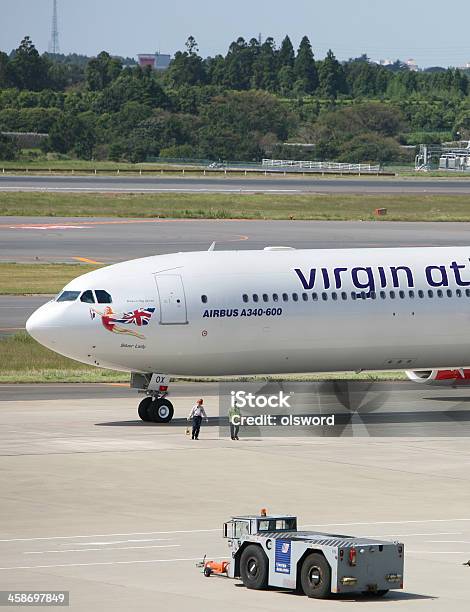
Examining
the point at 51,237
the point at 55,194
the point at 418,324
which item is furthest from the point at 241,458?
the point at 55,194

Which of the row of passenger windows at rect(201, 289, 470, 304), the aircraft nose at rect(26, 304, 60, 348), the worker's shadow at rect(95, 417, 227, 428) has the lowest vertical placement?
the worker's shadow at rect(95, 417, 227, 428)

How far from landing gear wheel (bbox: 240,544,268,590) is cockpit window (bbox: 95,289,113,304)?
2263cm

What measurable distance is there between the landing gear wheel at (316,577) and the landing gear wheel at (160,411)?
81.8 ft

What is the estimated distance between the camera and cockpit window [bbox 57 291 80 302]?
52250 mm

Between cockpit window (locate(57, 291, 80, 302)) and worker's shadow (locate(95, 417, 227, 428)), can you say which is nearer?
cockpit window (locate(57, 291, 80, 302))

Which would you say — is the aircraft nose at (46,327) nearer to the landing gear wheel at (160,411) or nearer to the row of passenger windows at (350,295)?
the landing gear wheel at (160,411)

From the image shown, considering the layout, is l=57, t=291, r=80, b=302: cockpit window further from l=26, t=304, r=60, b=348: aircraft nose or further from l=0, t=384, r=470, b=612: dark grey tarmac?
l=0, t=384, r=470, b=612: dark grey tarmac

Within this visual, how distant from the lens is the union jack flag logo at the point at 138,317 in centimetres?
5169

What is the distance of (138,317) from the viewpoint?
5178 centimetres

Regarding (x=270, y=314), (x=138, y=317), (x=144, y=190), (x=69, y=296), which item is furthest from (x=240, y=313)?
(x=144, y=190)

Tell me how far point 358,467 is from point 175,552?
1356 centimetres

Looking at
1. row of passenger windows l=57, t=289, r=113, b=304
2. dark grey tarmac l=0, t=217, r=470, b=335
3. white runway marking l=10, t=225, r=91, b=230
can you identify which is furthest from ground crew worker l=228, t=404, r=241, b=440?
white runway marking l=10, t=225, r=91, b=230

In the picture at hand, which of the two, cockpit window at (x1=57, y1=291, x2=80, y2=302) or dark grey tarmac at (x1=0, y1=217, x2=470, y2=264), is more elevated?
dark grey tarmac at (x1=0, y1=217, x2=470, y2=264)

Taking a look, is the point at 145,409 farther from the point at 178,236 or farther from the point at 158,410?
the point at 178,236
